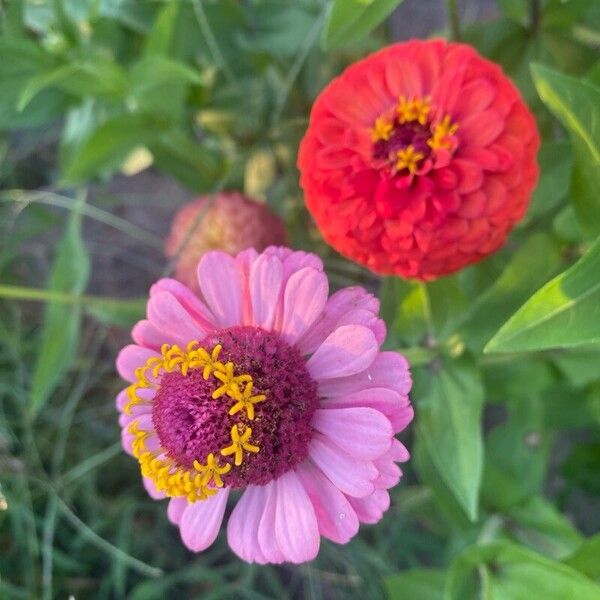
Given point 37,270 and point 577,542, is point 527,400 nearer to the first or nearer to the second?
point 577,542

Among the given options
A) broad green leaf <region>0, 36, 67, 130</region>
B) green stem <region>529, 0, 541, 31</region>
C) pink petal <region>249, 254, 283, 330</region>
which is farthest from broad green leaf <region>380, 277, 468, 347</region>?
broad green leaf <region>0, 36, 67, 130</region>

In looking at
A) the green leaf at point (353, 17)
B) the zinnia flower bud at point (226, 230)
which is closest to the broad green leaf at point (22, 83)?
the zinnia flower bud at point (226, 230)

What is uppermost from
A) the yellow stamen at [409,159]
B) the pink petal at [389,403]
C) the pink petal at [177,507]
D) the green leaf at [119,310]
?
the yellow stamen at [409,159]

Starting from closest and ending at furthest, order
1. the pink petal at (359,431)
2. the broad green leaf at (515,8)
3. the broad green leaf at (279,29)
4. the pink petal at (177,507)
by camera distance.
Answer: the pink petal at (359,431) < the pink petal at (177,507) < the broad green leaf at (515,8) < the broad green leaf at (279,29)

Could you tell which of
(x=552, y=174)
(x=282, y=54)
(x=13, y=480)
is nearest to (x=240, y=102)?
(x=282, y=54)

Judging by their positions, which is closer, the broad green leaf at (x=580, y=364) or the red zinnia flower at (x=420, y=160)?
the red zinnia flower at (x=420, y=160)

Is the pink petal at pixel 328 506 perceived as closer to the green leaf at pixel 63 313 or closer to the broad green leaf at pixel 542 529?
the broad green leaf at pixel 542 529

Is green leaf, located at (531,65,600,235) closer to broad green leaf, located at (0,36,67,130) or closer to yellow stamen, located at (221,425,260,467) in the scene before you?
yellow stamen, located at (221,425,260,467)
